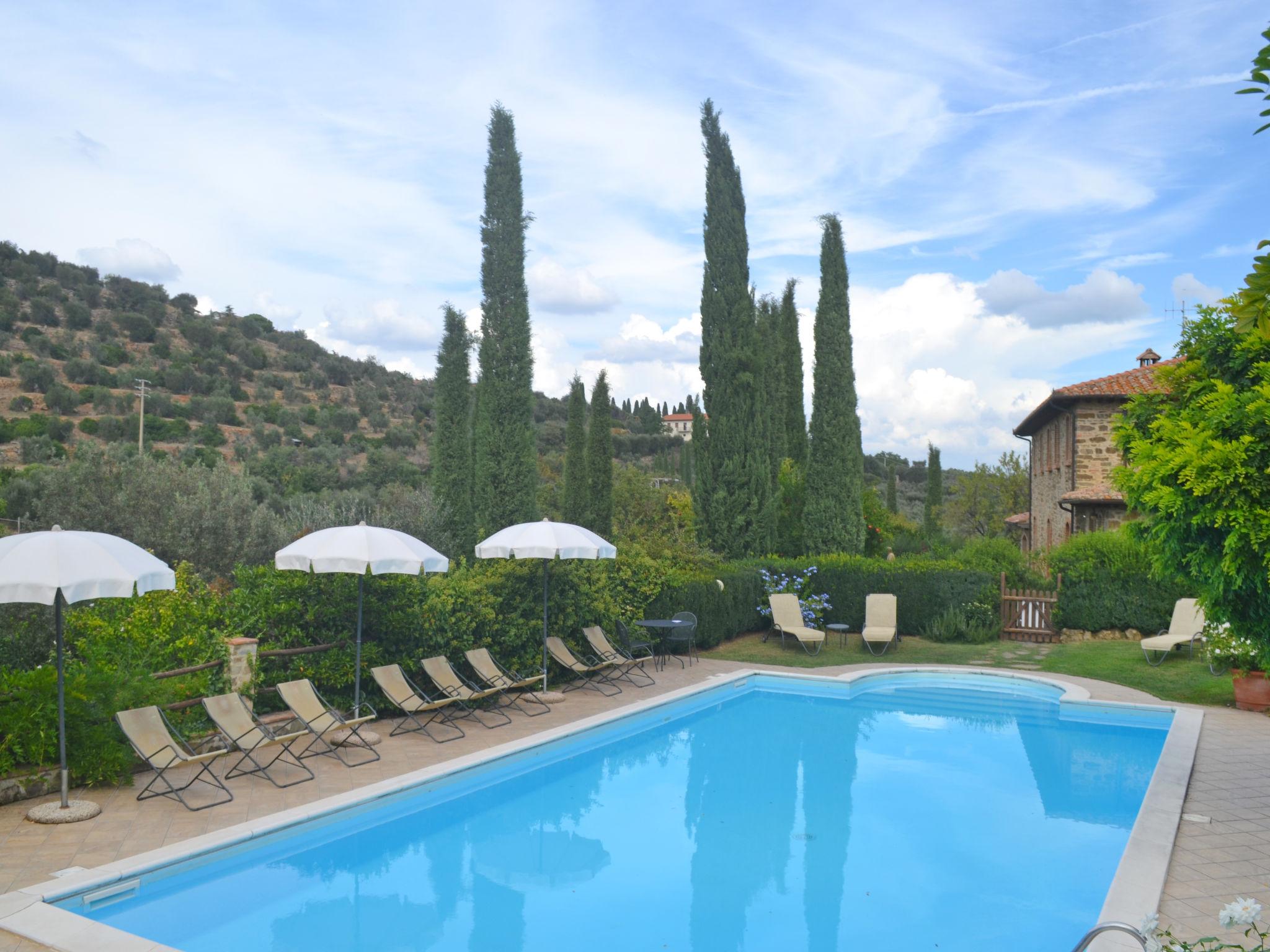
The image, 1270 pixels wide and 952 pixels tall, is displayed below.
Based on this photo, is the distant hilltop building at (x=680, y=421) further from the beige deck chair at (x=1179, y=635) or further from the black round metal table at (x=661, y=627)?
the beige deck chair at (x=1179, y=635)

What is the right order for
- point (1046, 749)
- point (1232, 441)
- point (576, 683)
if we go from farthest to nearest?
point (576, 683)
point (1046, 749)
point (1232, 441)

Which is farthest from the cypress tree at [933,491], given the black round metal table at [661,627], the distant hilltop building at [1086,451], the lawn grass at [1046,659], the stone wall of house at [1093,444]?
the black round metal table at [661,627]

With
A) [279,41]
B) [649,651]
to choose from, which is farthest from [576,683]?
[279,41]

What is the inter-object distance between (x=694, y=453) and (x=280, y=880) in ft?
47.2

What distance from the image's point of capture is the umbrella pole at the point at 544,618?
11.6 metres

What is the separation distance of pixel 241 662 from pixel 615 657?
5.42 metres

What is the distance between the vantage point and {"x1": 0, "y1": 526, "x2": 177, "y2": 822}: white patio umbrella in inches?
242

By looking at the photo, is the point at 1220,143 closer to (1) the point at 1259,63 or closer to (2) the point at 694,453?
(1) the point at 1259,63

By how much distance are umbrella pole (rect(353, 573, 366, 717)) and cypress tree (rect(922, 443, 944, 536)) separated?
3286 cm

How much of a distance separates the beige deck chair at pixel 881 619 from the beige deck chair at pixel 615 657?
479cm

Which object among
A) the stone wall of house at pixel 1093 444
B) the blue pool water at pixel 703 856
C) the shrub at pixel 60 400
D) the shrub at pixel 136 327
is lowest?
the blue pool water at pixel 703 856

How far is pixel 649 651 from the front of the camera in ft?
46.4

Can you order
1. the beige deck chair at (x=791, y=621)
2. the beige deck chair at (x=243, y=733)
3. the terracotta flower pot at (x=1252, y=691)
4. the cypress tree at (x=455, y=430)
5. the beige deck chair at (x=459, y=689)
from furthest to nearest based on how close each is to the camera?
the cypress tree at (x=455, y=430) < the beige deck chair at (x=791, y=621) < the terracotta flower pot at (x=1252, y=691) < the beige deck chair at (x=459, y=689) < the beige deck chair at (x=243, y=733)

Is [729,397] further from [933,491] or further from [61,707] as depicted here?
[933,491]
